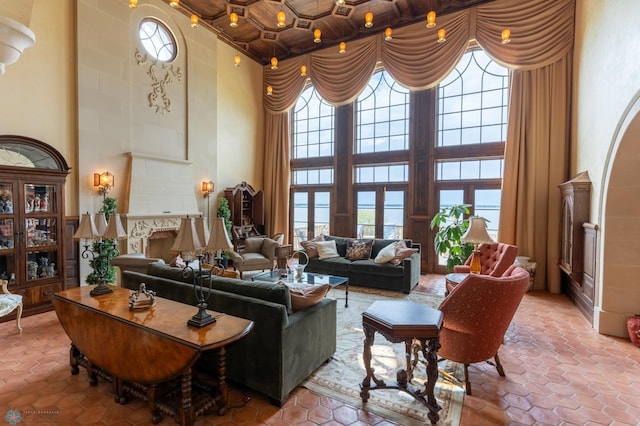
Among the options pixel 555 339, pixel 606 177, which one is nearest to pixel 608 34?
pixel 606 177

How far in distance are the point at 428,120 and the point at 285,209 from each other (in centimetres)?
418

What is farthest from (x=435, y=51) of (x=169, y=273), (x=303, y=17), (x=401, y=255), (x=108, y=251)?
(x=108, y=251)

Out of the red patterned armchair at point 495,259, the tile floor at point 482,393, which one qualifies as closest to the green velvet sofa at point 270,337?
the tile floor at point 482,393

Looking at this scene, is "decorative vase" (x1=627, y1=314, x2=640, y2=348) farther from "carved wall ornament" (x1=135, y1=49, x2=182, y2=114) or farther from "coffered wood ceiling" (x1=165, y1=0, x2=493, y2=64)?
"carved wall ornament" (x1=135, y1=49, x2=182, y2=114)

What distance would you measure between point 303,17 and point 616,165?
5995 mm

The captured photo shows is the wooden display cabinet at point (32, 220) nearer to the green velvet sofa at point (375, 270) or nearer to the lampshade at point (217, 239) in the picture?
the lampshade at point (217, 239)

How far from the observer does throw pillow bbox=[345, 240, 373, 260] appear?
18.6 feet

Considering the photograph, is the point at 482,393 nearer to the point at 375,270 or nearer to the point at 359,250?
the point at 375,270

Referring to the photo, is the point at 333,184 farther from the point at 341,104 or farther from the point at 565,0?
the point at 565,0

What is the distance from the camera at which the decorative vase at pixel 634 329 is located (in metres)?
3.24

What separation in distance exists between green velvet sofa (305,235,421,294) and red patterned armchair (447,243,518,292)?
0.90m

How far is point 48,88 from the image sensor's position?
4562mm

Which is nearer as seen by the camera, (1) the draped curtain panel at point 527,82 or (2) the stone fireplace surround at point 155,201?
(1) the draped curtain panel at point 527,82

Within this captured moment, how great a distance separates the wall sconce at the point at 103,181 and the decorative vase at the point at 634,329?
24.5 feet
